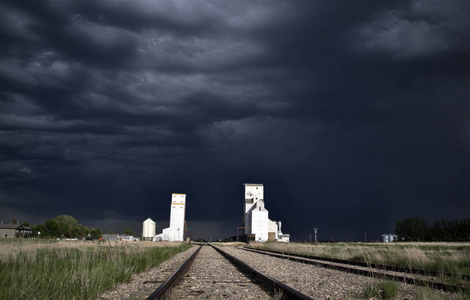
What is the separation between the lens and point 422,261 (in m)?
12.3

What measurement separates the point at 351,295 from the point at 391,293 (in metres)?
0.76

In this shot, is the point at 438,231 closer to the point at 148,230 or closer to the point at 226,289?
the point at 148,230

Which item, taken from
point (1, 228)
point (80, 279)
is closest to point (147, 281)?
point (80, 279)

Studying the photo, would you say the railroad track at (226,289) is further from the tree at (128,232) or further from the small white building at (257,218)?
the tree at (128,232)

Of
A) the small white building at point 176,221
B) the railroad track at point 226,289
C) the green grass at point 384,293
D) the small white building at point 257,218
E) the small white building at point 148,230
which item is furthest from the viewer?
the small white building at point 148,230

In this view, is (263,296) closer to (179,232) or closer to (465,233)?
(179,232)

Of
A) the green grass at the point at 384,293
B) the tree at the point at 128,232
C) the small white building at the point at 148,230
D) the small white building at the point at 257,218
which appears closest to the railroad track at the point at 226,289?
the green grass at the point at 384,293

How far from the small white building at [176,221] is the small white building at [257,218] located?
16028 millimetres

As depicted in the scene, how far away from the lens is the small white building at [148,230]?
8359cm

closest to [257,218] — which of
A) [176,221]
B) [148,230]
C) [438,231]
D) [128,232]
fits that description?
[176,221]

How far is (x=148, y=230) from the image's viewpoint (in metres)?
84.4

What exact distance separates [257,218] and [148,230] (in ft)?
102

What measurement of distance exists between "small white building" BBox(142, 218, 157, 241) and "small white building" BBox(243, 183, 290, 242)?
2488cm

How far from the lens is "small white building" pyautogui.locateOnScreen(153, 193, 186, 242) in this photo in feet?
260
